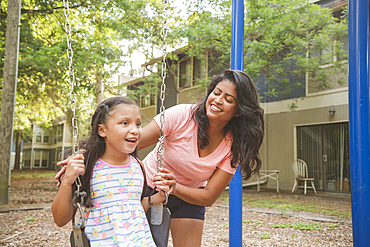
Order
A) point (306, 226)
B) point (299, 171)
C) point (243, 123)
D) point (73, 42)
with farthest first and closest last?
point (299, 171) < point (73, 42) < point (306, 226) < point (243, 123)

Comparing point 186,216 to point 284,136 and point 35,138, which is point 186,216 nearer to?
point 284,136

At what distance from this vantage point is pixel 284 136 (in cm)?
1216

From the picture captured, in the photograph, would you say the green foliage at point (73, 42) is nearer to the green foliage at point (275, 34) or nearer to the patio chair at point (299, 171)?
the green foliage at point (275, 34)

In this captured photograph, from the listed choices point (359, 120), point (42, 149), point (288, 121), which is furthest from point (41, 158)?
point (359, 120)

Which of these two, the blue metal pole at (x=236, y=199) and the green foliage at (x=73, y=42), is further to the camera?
the green foliage at (x=73, y=42)

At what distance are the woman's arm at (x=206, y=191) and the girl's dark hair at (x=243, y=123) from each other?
11 cm

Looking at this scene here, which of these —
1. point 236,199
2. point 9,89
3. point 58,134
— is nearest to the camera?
point 236,199

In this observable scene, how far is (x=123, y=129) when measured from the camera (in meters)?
1.58

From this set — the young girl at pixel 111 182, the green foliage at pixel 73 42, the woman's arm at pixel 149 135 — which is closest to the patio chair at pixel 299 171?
the green foliage at pixel 73 42

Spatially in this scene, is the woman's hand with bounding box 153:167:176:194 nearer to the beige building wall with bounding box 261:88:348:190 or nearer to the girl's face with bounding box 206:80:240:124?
the girl's face with bounding box 206:80:240:124

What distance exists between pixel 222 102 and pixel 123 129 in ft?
2.29

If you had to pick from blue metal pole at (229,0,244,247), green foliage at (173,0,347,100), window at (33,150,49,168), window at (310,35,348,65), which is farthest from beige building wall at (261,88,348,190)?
window at (33,150,49,168)

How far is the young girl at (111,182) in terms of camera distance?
150 cm

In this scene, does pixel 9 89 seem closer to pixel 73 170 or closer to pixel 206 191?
pixel 206 191
